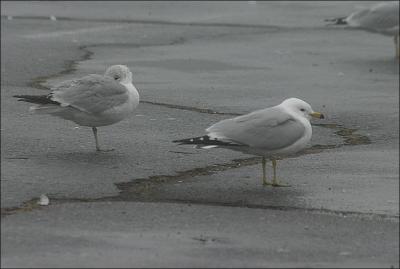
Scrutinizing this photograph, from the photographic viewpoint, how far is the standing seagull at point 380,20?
15.5 metres

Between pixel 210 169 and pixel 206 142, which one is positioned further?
pixel 210 169

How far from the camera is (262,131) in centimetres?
784

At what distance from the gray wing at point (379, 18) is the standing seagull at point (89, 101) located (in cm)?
744

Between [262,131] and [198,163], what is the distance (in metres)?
0.88

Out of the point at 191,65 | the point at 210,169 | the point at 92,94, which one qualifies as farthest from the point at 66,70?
the point at 210,169

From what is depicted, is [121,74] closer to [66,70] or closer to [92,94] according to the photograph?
[92,94]

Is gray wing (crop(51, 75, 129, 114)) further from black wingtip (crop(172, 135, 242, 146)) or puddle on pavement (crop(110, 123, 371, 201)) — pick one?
black wingtip (crop(172, 135, 242, 146))

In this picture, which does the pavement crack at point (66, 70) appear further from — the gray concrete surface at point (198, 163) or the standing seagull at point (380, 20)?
the standing seagull at point (380, 20)

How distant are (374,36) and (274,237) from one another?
11.2m

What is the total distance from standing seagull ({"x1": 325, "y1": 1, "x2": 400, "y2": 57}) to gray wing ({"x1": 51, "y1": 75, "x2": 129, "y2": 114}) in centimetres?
716

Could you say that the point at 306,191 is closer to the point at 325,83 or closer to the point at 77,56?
the point at 325,83

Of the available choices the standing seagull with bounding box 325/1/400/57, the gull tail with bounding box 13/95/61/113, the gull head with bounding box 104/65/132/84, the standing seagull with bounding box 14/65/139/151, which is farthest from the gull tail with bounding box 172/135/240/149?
the standing seagull with bounding box 325/1/400/57

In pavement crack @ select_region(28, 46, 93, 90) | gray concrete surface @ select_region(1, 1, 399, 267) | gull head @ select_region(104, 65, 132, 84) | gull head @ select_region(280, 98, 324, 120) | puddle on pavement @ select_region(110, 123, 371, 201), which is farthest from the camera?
pavement crack @ select_region(28, 46, 93, 90)

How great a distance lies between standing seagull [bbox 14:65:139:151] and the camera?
28.7ft
